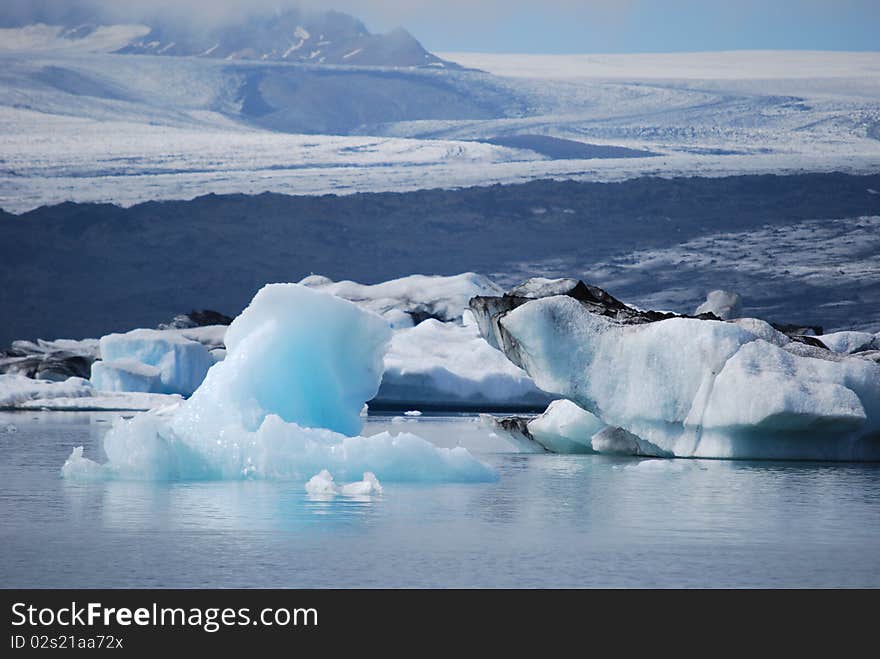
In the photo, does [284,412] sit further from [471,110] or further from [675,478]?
[471,110]

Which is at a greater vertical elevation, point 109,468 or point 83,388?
point 109,468

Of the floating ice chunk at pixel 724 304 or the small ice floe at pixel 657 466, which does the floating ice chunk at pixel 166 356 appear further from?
the small ice floe at pixel 657 466

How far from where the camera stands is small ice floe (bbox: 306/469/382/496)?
747 centimetres

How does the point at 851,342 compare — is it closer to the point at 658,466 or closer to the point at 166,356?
the point at 658,466

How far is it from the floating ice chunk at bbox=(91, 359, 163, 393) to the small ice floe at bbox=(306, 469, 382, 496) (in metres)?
12.6

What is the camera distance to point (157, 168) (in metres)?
42.5

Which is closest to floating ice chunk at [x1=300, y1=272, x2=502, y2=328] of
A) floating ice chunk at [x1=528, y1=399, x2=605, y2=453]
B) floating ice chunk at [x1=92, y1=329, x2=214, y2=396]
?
floating ice chunk at [x1=92, y1=329, x2=214, y2=396]

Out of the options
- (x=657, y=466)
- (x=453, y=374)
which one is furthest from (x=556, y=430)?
(x=453, y=374)

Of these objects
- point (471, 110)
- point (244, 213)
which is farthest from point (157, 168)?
point (471, 110)

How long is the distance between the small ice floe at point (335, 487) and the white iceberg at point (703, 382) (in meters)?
2.32

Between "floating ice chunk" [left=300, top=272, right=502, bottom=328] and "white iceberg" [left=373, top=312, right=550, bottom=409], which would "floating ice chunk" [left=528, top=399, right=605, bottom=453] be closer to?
"white iceberg" [left=373, top=312, right=550, bottom=409]

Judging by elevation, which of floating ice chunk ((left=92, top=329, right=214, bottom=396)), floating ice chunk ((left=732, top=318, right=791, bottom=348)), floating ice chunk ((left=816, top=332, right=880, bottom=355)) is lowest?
floating ice chunk ((left=92, top=329, right=214, bottom=396))

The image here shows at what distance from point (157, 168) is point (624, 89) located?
622 inches

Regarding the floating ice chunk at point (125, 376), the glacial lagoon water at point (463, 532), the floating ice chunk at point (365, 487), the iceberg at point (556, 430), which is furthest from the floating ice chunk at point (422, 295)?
the floating ice chunk at point (365, 487)
